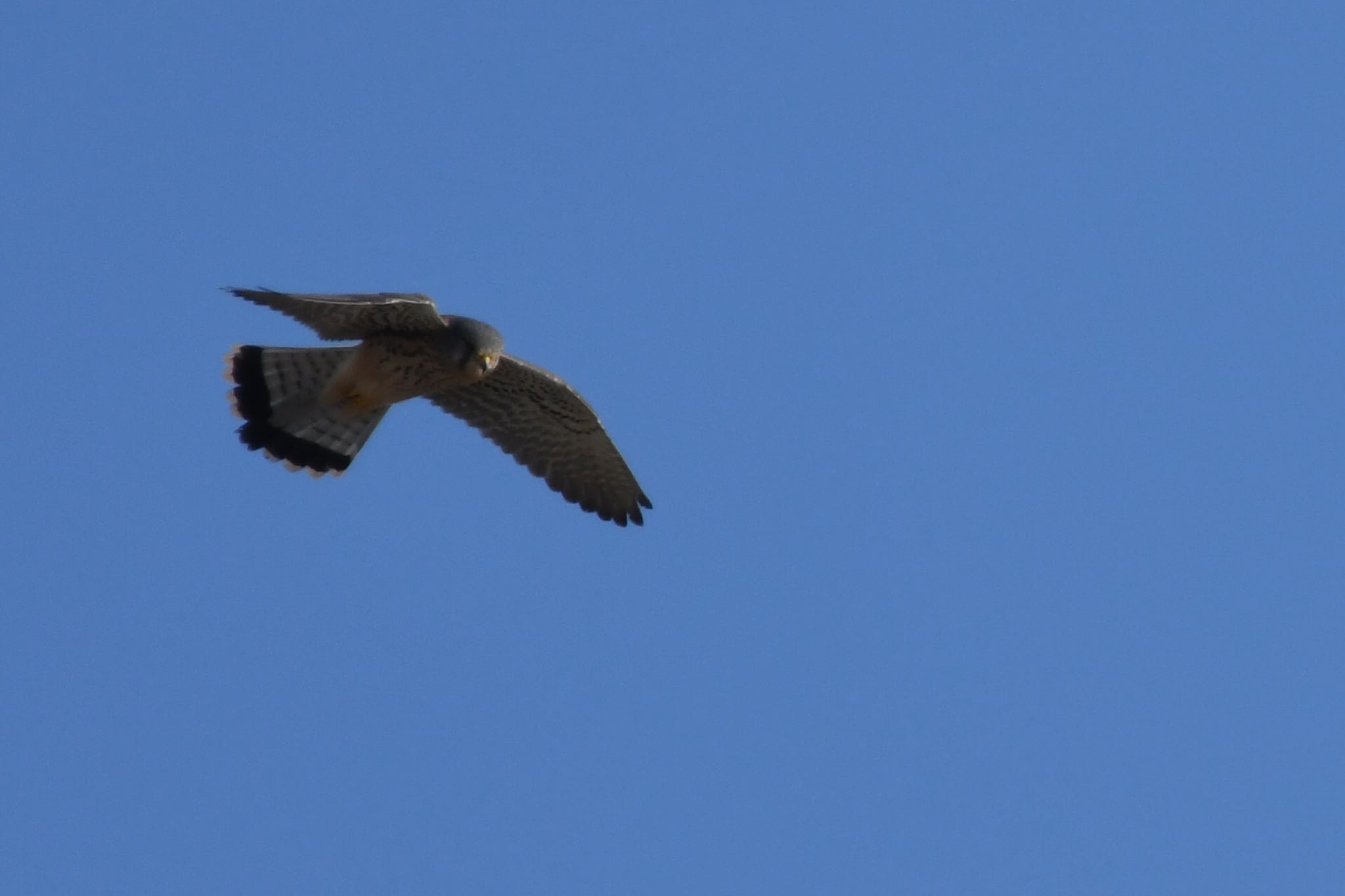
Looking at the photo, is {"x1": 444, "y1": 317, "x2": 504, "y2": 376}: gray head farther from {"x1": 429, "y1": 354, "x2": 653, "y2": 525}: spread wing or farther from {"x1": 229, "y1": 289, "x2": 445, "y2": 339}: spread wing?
{"x1": 429, "y1": 354, "x2": 653, "y2": 525}: spread wing

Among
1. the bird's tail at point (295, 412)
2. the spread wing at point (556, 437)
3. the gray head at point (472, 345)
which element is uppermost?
the spread wing at point (556, 437)

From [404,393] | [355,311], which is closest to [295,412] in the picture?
[404,393]

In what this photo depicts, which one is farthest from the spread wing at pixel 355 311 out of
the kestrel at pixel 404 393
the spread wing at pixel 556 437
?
the spread wing at pixel 556 437

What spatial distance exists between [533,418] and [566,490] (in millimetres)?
520

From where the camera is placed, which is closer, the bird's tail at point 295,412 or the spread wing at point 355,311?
the spread wing at point 355,311

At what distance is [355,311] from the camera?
9.20m

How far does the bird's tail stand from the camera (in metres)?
10.1

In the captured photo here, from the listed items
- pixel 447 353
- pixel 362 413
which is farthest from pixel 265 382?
pixel 447 353

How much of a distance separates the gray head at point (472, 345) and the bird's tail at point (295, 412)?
0.91 meters

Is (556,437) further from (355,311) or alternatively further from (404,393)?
(355,311)

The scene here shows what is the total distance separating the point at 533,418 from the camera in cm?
1073

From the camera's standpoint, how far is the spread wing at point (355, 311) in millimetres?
8742

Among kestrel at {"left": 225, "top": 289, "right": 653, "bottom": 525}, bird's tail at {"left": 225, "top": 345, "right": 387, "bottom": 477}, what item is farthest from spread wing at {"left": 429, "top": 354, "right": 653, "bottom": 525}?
bird's tail at {"left": 225, "top": 345, "right": 387, "bottom": 477}

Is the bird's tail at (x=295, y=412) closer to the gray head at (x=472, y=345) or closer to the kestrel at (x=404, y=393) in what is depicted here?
the kestrel at (x=404, y=393)
